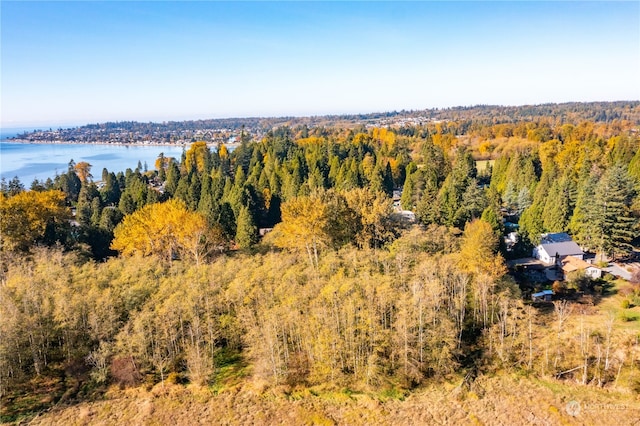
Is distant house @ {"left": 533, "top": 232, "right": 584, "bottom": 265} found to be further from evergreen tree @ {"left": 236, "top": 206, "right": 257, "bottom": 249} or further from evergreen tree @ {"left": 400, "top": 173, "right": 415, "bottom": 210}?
evergreen tree @ {"left": 236, "top": 206, "right": 257, "bottom": 249}

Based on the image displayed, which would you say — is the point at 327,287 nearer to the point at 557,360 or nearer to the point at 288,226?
the point at 288,226

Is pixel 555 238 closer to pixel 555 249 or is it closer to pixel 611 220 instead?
pixel 555 249

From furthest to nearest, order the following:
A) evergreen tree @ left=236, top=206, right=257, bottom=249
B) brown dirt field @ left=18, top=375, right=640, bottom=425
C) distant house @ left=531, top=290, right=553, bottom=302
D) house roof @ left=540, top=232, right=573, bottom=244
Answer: evergreen tree @ left=236, top=206, right=257, bottom=249, house roof @ left=540, top=232, right=573, bottom=244, distant house @ left=531, top=290, right=553, bottom=302, brown dirt field @ left=18, top=375, right=640, bottom=425

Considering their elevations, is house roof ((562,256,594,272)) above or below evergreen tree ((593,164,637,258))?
below

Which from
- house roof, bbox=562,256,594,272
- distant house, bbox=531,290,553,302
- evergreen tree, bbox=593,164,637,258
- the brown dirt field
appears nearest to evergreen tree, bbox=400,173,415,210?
house roof, bbox=562,256,594,272

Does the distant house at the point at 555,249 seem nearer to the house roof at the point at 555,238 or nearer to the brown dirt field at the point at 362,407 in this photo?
the house roof at the point at 555,238

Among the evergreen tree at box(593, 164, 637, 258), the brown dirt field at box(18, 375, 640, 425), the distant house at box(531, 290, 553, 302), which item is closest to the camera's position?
the brown dirt field at box(18, 375, 640, 425)

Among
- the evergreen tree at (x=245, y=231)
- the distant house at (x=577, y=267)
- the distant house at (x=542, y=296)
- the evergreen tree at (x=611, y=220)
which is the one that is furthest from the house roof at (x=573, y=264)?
the evergreen tree at (x=245, y=231)
